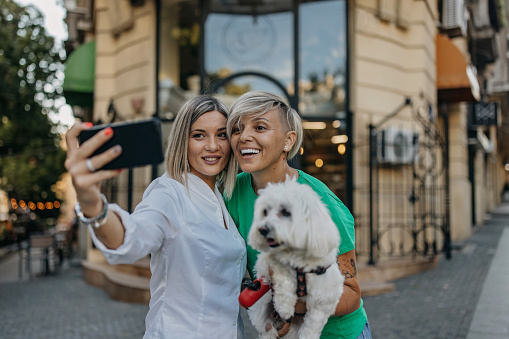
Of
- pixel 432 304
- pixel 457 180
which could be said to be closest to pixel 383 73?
pixel 432 304

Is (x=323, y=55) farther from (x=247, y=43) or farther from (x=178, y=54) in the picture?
(x=178, y=54)

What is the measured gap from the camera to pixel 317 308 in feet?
5.27

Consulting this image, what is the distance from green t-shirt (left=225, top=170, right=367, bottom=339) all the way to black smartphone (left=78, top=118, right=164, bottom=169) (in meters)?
0.77

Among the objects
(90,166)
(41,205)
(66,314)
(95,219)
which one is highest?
(90,166)

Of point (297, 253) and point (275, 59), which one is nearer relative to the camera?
point (297, 253)

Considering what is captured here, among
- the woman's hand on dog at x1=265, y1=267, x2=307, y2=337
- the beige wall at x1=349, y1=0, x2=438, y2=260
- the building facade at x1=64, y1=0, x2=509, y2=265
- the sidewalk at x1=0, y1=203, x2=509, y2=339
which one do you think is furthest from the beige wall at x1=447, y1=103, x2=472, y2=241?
the woman's hand on dog at x1=265, y1=267, x2=307, y2=337

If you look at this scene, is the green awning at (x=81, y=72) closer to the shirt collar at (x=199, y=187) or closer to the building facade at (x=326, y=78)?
the building facade at (x=326, y=78)

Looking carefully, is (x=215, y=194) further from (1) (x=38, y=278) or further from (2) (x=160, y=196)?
(1) (x=38, y=278)

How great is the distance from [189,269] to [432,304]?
607 cm

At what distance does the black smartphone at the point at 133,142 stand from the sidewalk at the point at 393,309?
4576 mm

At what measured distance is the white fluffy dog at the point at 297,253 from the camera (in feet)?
4.97

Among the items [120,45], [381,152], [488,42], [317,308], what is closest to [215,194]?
[317,308]

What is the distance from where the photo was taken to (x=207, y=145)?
6.66ft

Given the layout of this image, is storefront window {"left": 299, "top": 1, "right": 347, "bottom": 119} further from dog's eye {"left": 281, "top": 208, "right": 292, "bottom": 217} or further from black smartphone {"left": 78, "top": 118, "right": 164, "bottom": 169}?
black smartphone {"left": 78, "top": 118, "right": 164, "bottom": 169}
